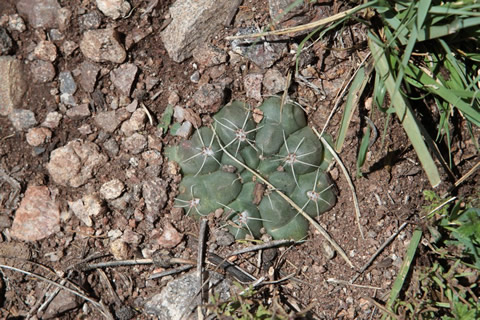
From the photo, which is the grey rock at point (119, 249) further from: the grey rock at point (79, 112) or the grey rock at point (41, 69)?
the grey rock at point (41, 69)

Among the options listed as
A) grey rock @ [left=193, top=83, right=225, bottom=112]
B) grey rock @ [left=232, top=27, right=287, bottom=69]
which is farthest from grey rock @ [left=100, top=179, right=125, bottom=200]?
grey rock @ [left=232, top=27, right=287, bottom=69]

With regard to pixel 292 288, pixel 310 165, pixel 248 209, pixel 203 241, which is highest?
pixel 310 165

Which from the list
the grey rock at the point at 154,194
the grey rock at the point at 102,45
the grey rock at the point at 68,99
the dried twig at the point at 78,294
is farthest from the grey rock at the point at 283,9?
the dried twig at the point at 78,294

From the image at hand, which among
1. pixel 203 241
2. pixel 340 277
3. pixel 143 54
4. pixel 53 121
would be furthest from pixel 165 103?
pixel 340 277

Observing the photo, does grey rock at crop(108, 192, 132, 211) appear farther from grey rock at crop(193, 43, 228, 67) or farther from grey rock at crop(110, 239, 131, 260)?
grey rock at crop(193, 43, 228, 67)

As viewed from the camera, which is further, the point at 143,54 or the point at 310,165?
the point at 143,54

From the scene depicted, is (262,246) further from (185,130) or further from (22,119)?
(22,119)

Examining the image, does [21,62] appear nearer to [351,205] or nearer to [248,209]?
[248,209]
